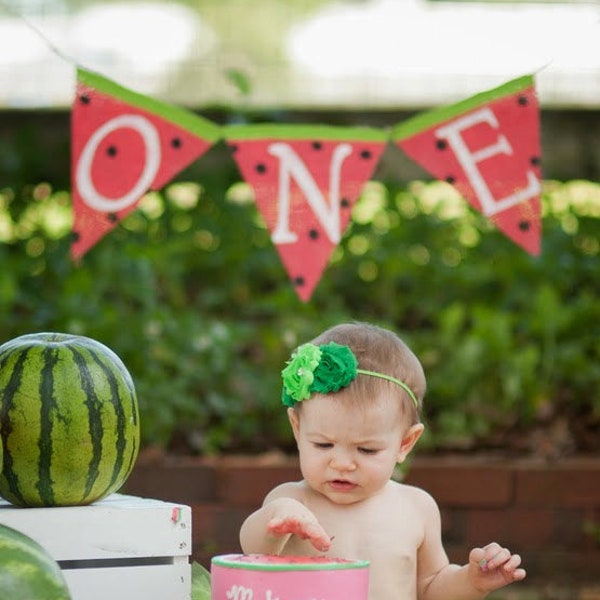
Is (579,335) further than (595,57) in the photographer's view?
No

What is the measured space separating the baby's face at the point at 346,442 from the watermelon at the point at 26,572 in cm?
70

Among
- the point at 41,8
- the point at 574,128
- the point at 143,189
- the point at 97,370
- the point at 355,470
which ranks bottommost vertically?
the point at 355,470

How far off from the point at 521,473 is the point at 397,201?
5.19 feet

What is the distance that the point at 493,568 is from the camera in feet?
8.89

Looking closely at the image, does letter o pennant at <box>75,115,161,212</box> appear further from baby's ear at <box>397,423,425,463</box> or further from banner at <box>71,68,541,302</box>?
baby's ear at <box>397,423,425,463</box>

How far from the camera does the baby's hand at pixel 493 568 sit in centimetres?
268

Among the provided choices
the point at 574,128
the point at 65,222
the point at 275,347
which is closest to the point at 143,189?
the point at 275,347

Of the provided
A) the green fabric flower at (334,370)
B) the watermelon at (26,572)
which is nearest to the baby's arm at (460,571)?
the green fabric flower at (334,370)

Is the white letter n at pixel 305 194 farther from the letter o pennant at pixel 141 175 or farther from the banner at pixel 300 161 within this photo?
the letter o pennant at pixel 141 175

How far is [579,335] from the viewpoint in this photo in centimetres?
546

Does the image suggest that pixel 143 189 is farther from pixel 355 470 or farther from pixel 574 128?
pixel 574 128

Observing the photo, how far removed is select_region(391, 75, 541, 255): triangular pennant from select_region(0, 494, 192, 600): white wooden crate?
1.47 metres

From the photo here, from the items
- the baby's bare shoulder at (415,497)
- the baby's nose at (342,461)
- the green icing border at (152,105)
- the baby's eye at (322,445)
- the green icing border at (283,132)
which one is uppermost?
the green icing border at (152,105)

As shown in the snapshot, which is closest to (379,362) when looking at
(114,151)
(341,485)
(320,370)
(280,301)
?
(320,370)
